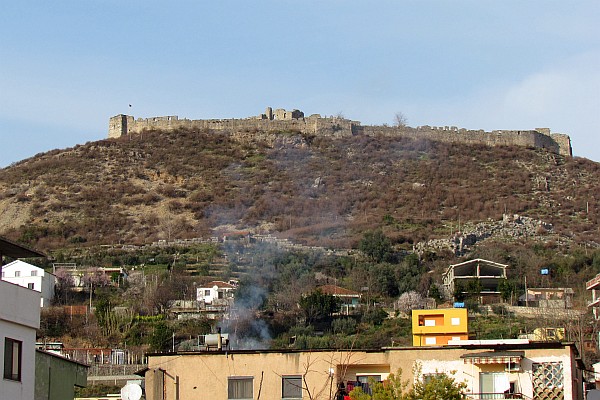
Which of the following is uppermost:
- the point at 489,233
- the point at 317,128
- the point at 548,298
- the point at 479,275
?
the point at 317,128

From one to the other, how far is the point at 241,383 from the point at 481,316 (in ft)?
125

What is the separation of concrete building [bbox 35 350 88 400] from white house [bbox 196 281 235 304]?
4505 cm

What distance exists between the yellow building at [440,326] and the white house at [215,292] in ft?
117

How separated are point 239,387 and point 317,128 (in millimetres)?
85321

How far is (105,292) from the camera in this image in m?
74.1

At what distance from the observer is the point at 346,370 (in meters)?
27.3

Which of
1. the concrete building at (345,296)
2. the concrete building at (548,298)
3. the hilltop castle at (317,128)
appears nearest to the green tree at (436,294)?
the concrete building at (345,296)

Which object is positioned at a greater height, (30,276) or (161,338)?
(30,276)

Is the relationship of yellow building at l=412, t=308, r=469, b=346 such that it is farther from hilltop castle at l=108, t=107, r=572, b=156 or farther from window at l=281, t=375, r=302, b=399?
hilltop castle at l=108, t=107, r=572, b=156

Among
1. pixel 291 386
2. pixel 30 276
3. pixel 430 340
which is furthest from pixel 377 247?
pixel 291 386

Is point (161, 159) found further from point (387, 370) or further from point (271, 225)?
point (387, 370)

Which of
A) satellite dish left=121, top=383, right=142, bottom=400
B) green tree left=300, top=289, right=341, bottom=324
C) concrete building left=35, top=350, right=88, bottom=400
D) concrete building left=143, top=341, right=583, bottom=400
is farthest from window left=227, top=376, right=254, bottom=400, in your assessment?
green tree left=300, top=289, right=341, bottom=324

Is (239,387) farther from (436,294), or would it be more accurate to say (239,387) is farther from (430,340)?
(436,294)

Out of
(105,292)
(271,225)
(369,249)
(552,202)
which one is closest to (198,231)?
(271,225)
